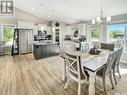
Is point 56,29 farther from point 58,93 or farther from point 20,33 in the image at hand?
point 58,93

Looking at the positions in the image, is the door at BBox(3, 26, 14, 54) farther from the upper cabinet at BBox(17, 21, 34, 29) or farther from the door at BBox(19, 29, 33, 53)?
the door at BBox(19, 29, 33, 53)

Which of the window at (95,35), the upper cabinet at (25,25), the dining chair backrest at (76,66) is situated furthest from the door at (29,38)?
the dining chair backrest at (76,66)

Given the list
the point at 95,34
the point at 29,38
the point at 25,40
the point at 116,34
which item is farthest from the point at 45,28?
the point at 116,34

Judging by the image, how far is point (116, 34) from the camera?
5883 mm

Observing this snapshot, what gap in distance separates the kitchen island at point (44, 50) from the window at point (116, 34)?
3163 mm

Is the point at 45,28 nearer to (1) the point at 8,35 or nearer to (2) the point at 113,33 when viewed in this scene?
(1) the point at 8,35

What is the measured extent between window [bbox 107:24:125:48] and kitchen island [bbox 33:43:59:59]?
3163 mm

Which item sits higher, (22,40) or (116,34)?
(116,34)

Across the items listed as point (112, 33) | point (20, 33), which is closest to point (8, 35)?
point (20, 33)

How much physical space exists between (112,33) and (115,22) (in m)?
0.70

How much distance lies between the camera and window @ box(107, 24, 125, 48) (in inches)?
220

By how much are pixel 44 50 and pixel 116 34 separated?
3.89 m

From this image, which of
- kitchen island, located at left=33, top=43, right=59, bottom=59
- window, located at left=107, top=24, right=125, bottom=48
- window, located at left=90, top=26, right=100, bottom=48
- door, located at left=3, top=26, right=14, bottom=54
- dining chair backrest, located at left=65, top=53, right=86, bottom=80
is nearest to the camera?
dining chair backrest, located at left=65, top=53, right=86, bottom=80

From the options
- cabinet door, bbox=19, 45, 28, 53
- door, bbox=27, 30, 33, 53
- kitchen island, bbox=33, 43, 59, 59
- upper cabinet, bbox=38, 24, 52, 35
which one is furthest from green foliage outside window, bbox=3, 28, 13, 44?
kitchen island, bbox=33, 43, 59, 59
